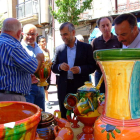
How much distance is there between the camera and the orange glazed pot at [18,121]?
431 millimetres

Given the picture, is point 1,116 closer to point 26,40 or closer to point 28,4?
point 26,40

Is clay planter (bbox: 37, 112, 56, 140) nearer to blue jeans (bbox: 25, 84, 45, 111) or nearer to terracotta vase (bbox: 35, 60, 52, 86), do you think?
terracotta vase (bbox: 35, 60, 52, 86)

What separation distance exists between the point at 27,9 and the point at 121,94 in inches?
486

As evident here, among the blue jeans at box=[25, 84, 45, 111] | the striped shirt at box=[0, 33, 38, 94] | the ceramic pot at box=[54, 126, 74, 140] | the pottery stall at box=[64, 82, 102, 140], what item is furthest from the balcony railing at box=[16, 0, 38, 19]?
the ceramic pot at box=[54, 126, 74, 140]

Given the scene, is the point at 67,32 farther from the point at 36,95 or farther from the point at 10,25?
the point at 36,95

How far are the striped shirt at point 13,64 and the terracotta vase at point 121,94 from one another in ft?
2.13

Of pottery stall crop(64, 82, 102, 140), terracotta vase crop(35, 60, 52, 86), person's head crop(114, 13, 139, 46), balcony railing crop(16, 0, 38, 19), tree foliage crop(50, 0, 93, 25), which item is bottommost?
pottery stall crop(64, 82, 102, 140)

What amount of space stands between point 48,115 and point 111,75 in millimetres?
426

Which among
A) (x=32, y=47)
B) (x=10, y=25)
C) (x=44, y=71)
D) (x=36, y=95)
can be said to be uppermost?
(x=10, y=25)

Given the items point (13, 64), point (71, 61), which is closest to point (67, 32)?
point (71, 61)

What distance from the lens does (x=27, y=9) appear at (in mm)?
11766

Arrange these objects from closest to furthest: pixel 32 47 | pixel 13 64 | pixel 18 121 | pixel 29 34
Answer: pixel 18 121 < pixel 13 64 < pixel 29 34 < pixel 32 47

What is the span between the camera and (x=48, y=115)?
2.90 ft

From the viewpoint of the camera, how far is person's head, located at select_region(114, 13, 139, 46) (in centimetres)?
120
